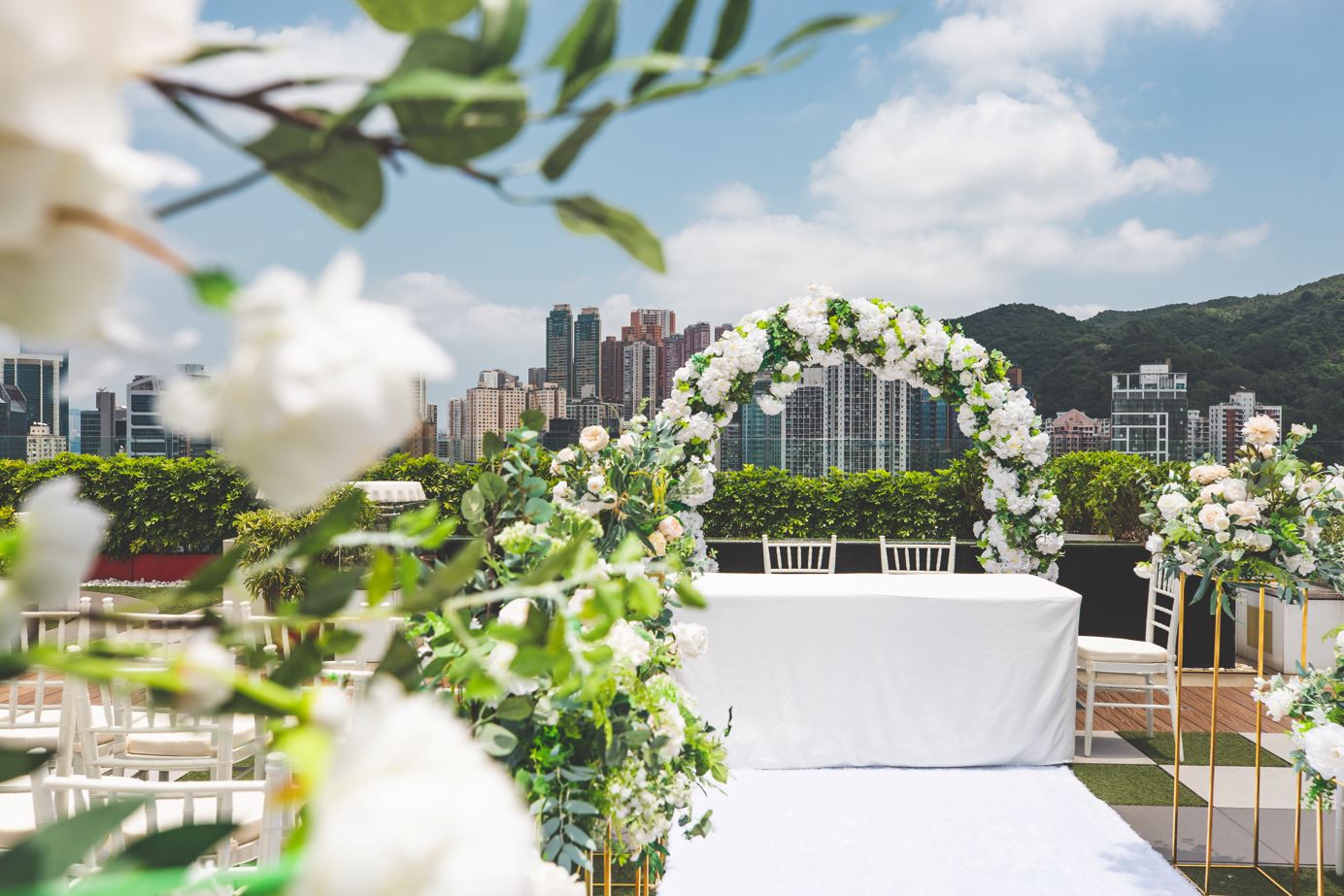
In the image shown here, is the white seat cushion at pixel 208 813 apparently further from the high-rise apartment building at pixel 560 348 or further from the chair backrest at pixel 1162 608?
the high-rise apartment building at pixel 560 348

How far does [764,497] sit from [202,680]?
7.53 metres

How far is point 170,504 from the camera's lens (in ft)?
29.0

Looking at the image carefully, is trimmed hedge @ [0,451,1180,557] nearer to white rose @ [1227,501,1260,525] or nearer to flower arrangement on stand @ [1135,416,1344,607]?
flower arrangement on stand @ [1135,416,1344,607]

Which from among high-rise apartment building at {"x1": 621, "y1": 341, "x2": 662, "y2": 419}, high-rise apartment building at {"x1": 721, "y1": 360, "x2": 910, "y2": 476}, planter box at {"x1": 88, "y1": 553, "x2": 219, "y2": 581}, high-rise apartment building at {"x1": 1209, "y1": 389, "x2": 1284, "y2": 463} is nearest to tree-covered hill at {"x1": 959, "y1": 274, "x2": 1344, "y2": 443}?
high-rise apartment building at {"x1": 1209, "y1": 389, "x2": 1284, "y2": 463}

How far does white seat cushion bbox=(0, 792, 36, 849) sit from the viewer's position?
2215 mm

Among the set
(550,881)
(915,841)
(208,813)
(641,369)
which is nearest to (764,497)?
(915,841)

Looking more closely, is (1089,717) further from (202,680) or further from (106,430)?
(202,680)

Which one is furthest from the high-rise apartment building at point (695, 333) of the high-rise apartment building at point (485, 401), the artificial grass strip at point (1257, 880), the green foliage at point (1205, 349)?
the artificial grass strip at point (1257, 880)

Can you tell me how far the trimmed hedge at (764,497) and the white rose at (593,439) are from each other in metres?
4.09

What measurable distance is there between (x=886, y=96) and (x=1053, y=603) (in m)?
17.8

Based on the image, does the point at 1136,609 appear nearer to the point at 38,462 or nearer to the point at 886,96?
the point at 38,462

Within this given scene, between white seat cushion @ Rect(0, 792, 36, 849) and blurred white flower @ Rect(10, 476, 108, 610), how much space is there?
2.59m

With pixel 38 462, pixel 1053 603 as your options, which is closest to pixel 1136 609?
pixel 1053 603

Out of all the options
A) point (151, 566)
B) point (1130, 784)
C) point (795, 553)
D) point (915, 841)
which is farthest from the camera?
point (151, 566)
